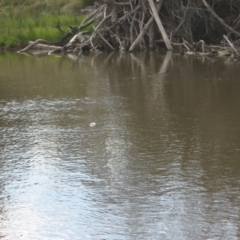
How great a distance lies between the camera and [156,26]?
2155 cm

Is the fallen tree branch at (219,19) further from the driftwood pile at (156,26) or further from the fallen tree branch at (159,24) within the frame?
the fallen tree branch at (159,24)

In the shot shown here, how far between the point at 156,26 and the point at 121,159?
15238mm

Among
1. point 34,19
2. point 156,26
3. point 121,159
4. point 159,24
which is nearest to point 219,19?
point 159,24

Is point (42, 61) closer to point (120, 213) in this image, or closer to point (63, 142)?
point (63, 142)

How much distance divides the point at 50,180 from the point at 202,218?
1841 millimetres

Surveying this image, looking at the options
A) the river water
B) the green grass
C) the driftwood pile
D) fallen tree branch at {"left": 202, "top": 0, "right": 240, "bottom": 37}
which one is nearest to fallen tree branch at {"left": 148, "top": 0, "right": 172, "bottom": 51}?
the driftwood pile

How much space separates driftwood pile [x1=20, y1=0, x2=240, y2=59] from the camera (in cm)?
2030

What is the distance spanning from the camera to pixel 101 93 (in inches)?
453

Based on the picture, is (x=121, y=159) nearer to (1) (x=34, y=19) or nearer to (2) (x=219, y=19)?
(2) (x=219, y=19)

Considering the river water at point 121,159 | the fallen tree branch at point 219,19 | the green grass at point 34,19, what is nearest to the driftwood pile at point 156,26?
the fallen tree branch at point 219,19

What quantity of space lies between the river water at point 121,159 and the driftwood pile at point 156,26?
7455 millimetres

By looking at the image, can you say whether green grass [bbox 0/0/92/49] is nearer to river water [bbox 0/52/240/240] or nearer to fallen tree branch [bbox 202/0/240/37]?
fallen tree branch [bbox 202/0/240/37]

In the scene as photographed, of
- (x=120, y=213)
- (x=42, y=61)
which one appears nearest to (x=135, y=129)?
(x=120, y=213)

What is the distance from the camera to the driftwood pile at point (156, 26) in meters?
20.3
